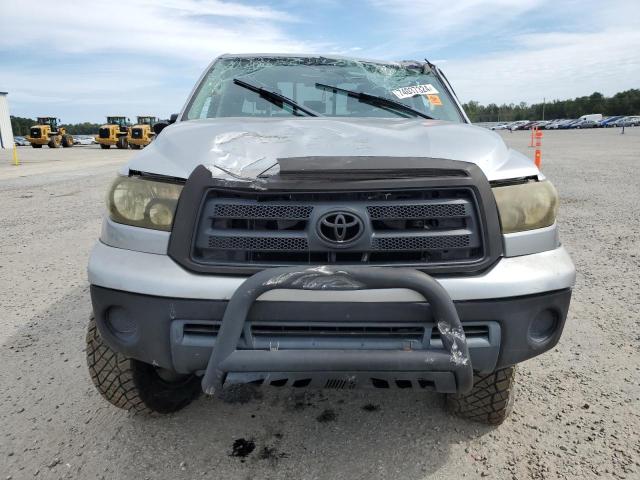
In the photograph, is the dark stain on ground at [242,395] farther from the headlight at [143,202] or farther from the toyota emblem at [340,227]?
the toyota emblem at [340,227]

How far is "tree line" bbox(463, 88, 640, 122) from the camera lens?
89750 millimetres

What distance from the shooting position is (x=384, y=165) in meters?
1.90

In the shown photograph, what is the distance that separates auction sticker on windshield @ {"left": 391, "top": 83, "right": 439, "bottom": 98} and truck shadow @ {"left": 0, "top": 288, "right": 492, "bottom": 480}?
1.97 m

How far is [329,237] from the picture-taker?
1.86 meters

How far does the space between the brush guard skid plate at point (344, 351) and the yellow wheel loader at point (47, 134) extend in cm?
4112

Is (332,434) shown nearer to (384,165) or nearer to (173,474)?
(173,474)

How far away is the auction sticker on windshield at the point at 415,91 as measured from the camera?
3.39m

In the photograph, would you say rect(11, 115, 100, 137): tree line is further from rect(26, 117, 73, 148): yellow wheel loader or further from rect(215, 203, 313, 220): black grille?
rect(215, 203, 313, 220): black grille

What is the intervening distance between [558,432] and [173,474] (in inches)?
73.5

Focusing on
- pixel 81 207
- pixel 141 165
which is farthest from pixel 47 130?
pixel 141 165

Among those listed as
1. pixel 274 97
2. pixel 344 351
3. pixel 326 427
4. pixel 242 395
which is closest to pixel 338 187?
pixel 344 351

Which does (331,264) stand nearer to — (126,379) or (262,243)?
(262,243)

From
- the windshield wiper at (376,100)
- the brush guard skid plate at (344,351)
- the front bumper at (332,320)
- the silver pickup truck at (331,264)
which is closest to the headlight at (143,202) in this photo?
the silver pickup truck at (331,264)

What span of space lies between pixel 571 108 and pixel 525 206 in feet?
370
